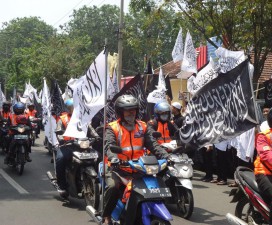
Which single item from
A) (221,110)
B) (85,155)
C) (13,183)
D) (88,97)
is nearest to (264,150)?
(221,110)

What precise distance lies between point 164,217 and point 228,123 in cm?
175

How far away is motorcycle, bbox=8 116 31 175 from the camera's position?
11.2 meters

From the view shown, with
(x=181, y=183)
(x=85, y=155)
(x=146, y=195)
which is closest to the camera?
(x=146, y=195)

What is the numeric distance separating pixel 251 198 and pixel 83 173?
3.09 m

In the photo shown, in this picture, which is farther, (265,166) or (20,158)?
(20,158)

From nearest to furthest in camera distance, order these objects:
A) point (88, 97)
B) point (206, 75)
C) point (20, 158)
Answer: point (88, 97) < point (206, 75) < point (20, 158)

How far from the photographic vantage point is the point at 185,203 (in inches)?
293

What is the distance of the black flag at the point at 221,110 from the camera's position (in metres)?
5.93

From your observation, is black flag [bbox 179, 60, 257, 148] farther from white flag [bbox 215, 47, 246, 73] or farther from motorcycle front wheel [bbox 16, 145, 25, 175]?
motorcycle front wheel [bbox 16, 145, 25, 175]

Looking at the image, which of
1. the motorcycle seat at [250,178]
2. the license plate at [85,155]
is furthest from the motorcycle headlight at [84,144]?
the motorcycle seat at [250,178]

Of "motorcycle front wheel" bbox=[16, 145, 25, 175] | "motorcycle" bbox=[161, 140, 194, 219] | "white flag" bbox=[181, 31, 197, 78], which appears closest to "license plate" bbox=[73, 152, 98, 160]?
"motorcycle" bbox=[161, 140, 194, 219]

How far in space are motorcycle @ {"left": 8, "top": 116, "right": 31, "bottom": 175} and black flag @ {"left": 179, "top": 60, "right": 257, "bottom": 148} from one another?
17.3 feet

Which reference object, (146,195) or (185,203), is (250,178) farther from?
(185,203)

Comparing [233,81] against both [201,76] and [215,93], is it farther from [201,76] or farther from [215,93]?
[201,76]
